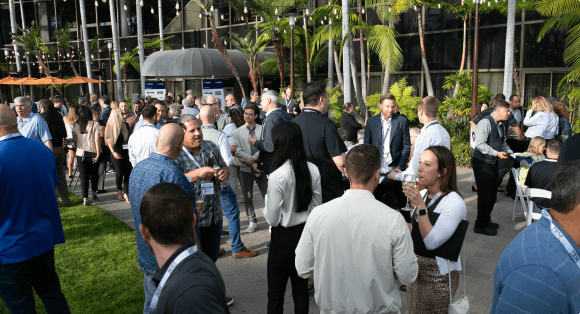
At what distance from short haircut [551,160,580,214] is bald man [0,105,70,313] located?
3.73 metres

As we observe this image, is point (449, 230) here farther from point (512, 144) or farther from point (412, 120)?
point (412, 120)

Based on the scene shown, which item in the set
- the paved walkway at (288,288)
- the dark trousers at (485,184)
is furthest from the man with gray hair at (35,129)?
the dark trousers at (485,184)

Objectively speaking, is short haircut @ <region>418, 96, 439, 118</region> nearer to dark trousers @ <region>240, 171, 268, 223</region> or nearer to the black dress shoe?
the black dress shoe

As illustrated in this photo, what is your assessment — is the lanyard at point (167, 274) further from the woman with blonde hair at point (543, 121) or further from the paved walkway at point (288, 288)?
the woman with blonde hair at point (543, 121)

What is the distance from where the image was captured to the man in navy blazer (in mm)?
6273

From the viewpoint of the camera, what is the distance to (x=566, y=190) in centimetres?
168

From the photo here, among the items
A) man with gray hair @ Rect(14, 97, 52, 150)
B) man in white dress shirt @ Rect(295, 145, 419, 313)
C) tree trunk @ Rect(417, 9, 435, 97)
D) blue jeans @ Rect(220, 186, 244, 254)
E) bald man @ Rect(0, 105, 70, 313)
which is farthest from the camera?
tree trunk @ Rect(417, 9, 435, 97)

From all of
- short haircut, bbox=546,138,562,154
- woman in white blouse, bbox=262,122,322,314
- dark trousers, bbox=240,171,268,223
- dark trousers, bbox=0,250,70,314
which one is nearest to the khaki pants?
dark trousers, bbox=240,171,268,223

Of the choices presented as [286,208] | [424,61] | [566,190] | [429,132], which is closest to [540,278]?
[566,190]

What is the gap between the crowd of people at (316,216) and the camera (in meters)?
1.72

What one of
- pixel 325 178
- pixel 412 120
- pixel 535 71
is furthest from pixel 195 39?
pixel 325 178

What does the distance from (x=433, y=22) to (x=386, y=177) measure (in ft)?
40.3

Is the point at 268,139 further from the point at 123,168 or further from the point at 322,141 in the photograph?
the point at 123,168

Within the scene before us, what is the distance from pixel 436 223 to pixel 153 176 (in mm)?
2098
